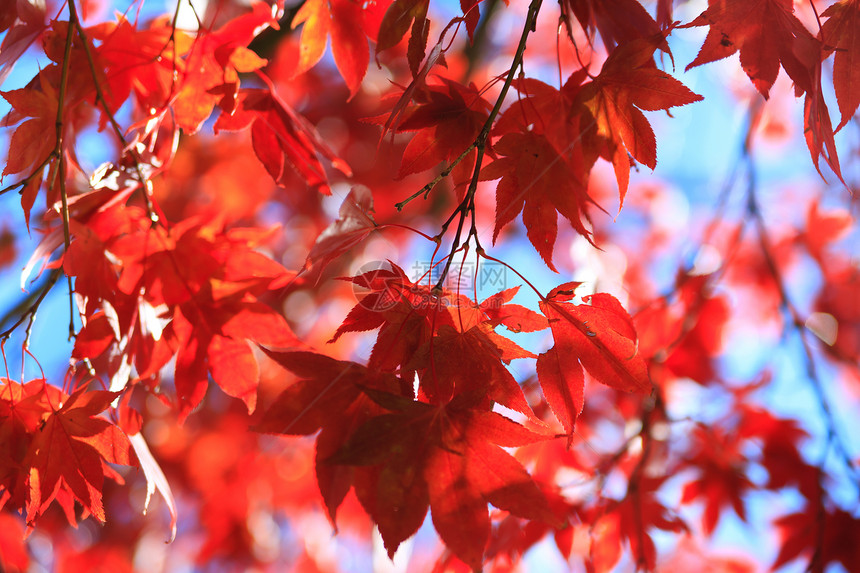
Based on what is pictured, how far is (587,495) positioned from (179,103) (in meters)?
0.99

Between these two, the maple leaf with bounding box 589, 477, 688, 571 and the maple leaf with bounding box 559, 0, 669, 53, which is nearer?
the maple leaf with bounding box 559, 0, 669, 53

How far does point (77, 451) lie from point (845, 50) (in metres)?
0.95

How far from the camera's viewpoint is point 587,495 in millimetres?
1093

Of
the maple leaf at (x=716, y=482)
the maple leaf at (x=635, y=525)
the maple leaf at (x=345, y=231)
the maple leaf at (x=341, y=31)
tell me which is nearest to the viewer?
the maple leaf at (x=345, y=231)

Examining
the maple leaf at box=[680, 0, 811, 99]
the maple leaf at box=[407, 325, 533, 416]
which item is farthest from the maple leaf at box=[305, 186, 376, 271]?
the maple leaf at box=[680, 0, 811, 99]

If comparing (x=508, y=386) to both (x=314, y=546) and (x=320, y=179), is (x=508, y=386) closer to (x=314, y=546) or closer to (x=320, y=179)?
(x=320, y=179)

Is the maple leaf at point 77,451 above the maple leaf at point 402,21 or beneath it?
beneath

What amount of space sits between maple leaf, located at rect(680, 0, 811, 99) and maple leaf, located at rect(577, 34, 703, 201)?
43 mm

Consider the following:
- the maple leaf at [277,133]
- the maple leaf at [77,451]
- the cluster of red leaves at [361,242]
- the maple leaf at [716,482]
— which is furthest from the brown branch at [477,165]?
the maple leaf at [716,482]

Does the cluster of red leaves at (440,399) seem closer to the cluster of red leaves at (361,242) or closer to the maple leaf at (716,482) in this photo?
the cluster of red leaves at (361,242)

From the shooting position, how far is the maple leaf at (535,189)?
601mm

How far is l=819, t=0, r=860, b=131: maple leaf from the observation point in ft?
1.85

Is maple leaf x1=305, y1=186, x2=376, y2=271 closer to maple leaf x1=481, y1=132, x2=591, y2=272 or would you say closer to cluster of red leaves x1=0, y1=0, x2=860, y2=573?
cluster of red leaves x1=0, y1=0, x2=860, y2=573

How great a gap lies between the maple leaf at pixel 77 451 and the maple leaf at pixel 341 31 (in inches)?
19.8
